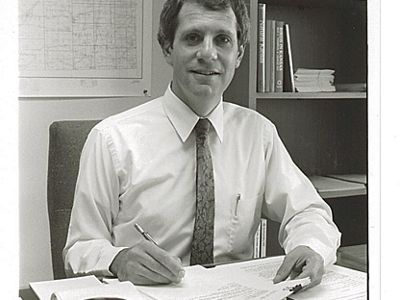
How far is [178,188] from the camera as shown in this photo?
2.13 ft

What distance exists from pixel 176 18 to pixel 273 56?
139 millimetres

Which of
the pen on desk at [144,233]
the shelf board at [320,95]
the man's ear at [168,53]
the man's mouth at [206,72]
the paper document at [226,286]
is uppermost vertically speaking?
the man's ear at [168,53]

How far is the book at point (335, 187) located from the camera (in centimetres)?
69

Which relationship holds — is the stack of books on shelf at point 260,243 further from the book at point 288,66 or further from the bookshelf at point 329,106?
the book at point 288,66

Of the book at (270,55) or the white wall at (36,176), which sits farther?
the book at (270,55)

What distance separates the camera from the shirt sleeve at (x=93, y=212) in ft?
1.95

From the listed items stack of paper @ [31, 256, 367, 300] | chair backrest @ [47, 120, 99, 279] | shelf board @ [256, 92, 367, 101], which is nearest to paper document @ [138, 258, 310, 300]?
stack of paper @ [31, 256, 367, 300]

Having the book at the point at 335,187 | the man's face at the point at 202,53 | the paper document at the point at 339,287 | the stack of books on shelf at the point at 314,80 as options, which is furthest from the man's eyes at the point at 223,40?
the paper document at the point at 339,287

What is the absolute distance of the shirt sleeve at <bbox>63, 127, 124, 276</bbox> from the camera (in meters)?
0.60

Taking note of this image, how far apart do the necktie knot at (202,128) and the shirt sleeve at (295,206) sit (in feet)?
0.27

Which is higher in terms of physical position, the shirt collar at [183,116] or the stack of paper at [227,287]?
the shirt collar at [183,116]

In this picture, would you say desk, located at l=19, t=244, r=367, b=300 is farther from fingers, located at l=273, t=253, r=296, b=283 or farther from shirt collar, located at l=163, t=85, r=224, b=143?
shirt collar, located at l=163, t=85, r=224, b=143
